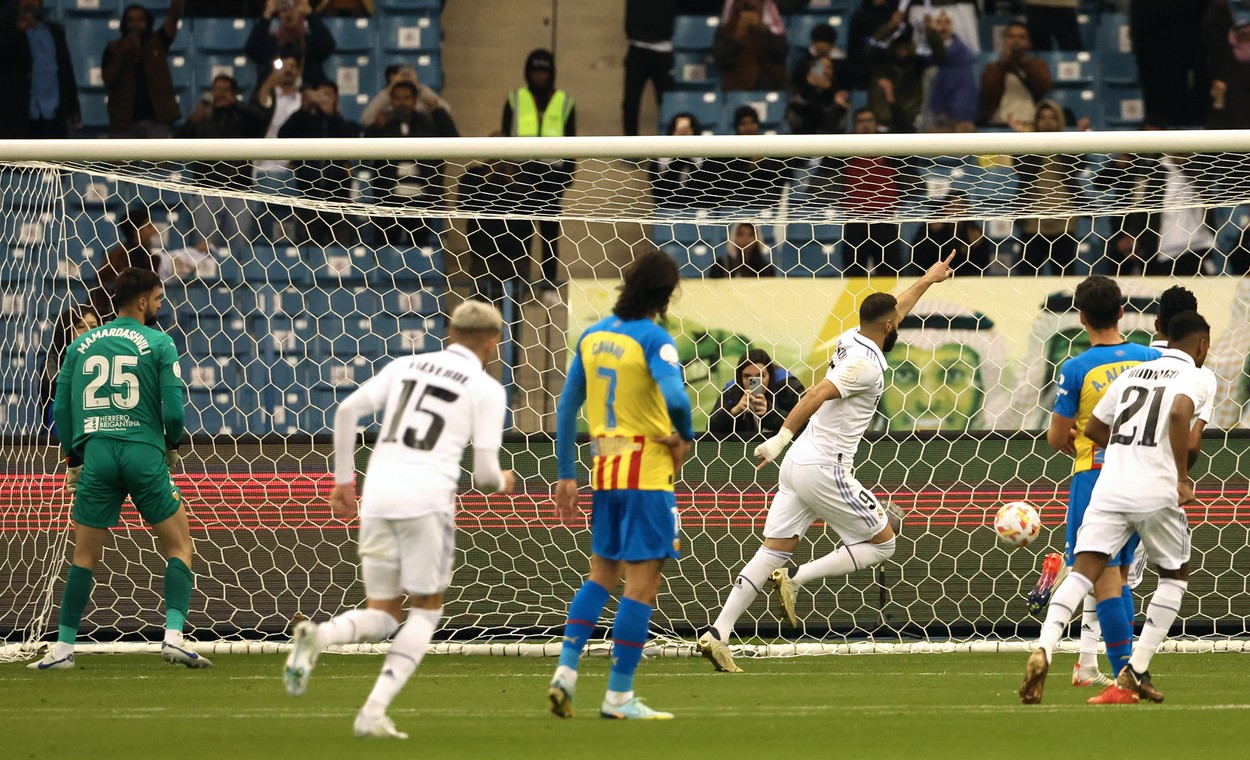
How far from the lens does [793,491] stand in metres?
8.43

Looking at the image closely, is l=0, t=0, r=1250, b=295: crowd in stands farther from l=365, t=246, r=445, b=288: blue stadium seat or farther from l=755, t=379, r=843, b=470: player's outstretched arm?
l=755, t=379, r=843, b=470: player's outstretched arm

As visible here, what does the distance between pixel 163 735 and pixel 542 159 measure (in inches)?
160

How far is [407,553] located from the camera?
5.83 metres

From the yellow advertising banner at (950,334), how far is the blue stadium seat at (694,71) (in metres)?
6.98

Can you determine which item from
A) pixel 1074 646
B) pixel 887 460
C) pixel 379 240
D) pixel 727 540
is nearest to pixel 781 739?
pixel 1074 646

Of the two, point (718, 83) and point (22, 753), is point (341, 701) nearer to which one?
point (22, 753)

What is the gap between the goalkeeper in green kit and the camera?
802cm

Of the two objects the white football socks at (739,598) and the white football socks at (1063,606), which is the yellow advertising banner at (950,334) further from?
the white football socks at (1063,606)

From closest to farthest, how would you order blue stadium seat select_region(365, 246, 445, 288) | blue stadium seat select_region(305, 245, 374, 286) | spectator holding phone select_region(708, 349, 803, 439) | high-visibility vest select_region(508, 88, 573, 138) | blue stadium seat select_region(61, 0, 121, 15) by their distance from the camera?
1. spectator holding phone select_region(708, 349, 803, 439)
2. blue stadium seat select_region(365, 246, 445, 288)
3. blue stadium seat select_region(305, 245, 374, 286)
4. high-visibility vest select_region(508, 88, 573, 138)
5. blue stadium seat select_region(61, 0, 121, 15)

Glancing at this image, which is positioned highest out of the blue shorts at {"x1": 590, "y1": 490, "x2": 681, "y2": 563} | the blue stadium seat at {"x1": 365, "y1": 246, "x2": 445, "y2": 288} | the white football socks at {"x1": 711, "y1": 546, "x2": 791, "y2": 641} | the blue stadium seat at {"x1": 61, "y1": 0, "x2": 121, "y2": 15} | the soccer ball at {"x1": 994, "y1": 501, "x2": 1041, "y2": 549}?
the blue stadium seat at {"x1": 61, "y1": 0, "x2": 121, "y2": 15}

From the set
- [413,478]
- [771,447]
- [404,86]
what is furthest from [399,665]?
[404,86]

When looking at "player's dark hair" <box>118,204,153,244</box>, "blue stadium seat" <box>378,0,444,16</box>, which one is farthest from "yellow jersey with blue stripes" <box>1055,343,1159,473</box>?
"blue stadium seat" <box>378,0,444,16</box>

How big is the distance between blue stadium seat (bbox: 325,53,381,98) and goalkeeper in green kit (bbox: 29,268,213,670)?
12644 mm

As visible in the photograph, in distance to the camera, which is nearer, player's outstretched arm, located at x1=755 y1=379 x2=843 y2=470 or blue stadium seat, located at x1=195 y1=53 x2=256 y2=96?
player's outstretched arm, located at x1=755 y1=379 x2=843 y2=470
